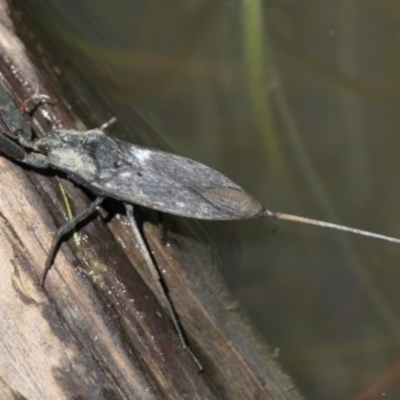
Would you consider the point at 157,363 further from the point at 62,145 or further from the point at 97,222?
the point at 62,145

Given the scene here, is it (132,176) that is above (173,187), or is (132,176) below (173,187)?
above

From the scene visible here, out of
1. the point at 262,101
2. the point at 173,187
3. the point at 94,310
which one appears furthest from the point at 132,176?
the point at 262,101

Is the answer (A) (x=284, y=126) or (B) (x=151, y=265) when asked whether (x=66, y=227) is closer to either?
(B) (x=151, y=265)

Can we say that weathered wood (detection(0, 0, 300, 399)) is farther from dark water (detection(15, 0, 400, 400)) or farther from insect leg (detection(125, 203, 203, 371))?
dark water (detection(15, 0, 400, 400))

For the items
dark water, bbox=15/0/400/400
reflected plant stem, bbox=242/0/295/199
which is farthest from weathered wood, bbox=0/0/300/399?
reflected plant stem, bbox=242/0/295/199

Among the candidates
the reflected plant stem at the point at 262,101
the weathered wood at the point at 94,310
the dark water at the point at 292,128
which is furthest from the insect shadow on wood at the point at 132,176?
the reflected plant stem at the point at 262,101

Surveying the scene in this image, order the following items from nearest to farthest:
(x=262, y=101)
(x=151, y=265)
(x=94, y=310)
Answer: (x=94, y=310), (x=151, y=265), (x=262, y=101)
